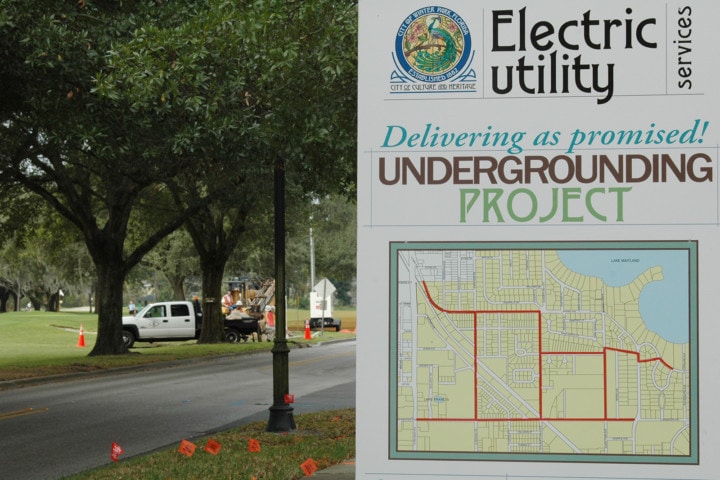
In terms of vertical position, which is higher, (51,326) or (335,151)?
(335,151)

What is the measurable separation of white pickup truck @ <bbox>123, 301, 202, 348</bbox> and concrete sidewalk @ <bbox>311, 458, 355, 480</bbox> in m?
36.2

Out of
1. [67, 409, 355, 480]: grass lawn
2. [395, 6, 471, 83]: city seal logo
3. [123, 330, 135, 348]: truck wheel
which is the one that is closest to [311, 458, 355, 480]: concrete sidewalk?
[67, 409, 355, 480]: grass lawn

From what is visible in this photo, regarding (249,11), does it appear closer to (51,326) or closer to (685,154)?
(685,154)

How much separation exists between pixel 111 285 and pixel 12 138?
337 inches

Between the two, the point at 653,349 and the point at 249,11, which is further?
the point at 249,11

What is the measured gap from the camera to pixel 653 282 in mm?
4973

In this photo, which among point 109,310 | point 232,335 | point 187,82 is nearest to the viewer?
point 187,82

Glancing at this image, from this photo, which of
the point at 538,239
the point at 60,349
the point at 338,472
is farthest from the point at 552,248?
the point at 60,349

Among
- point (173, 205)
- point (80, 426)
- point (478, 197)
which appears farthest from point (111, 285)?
point (478, 197)

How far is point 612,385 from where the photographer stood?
498 cm

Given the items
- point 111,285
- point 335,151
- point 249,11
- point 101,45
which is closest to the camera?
point 249,11

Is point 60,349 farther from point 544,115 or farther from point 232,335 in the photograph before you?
point 544,115

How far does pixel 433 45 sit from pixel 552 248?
108cm

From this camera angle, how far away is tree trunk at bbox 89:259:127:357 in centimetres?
3325
